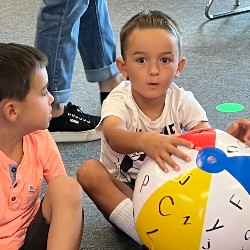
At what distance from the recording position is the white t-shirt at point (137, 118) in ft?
5.03

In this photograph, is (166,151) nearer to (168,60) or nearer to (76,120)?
(168,60)

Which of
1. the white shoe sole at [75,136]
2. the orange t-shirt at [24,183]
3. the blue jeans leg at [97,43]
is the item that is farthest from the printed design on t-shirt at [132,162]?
the blue jeans leg at [97,43]

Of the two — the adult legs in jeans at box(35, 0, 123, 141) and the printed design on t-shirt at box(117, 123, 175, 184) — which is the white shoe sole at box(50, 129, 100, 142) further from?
the printed design on t-shirt at box(117, 123, 175, 184)

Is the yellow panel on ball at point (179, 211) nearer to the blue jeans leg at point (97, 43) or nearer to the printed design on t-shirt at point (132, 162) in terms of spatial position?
the printed design on t-shirt at point (132, 162)

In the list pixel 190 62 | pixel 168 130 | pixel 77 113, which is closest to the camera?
pixel 168 130

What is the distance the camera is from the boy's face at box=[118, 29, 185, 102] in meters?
1.46

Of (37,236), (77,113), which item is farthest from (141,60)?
(77,113)

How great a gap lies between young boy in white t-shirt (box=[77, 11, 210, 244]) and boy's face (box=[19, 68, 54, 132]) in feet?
0.65

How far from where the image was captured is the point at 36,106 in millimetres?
1338

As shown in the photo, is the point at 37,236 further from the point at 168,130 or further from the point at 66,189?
the point at 168,130

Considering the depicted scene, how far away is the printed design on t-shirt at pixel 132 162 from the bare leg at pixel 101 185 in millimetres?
74

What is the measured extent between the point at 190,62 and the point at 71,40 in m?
0.89

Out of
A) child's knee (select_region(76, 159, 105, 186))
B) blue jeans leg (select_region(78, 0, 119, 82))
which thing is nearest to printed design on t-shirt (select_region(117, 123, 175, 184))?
child's knee (select_region(76, 159, 105, 186))

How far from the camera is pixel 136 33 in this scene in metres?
1.48
